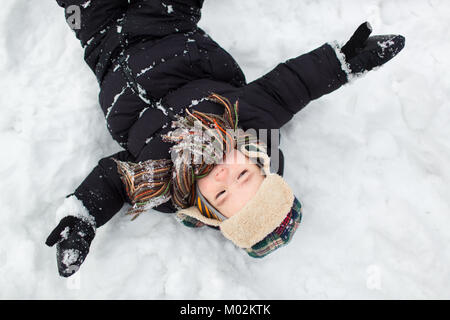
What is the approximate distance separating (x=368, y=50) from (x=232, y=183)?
0.69m

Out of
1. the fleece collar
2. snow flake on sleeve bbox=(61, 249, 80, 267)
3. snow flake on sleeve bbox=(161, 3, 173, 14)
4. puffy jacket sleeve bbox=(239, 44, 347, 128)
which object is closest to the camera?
the fleece collar

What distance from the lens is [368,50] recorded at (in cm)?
128

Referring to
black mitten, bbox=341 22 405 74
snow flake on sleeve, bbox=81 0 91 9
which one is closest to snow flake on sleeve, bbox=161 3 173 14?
snow flake on sleeve, bbox=81 0 91 9

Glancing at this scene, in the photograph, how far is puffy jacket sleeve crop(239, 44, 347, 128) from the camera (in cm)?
131

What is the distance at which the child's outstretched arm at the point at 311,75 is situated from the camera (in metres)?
1.28

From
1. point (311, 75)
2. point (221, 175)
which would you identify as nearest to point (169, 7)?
point (311, 75)

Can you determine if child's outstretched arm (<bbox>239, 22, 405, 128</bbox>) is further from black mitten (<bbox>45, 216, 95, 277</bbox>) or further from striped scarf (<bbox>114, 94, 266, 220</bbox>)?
black mitten (<bbox>45, 216, 95, 277</bbox>)

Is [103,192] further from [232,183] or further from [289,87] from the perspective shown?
[289,87]

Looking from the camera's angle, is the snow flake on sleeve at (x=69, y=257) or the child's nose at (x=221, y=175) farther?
the snow flake on sleeve at (x=69, y=257)

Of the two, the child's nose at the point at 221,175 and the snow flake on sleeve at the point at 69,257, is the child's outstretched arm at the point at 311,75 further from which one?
the snow flake on sleeve at the point at 69,257

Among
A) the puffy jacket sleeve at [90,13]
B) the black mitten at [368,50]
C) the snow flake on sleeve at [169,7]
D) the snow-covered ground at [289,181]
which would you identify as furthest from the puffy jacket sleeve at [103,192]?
the black mitten at [368,50]

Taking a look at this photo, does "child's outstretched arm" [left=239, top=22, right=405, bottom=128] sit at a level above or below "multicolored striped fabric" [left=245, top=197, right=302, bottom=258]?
above

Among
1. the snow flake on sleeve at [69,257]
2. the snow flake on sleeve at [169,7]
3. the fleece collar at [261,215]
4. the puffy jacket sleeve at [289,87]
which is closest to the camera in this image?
the fleece collar at [261,215]
